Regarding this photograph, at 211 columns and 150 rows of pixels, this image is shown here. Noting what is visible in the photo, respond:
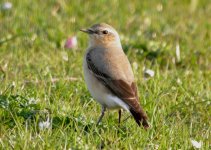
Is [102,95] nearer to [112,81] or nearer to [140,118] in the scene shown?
[112,81]

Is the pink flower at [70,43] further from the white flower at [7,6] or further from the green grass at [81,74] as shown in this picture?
the white flower at [7,6]

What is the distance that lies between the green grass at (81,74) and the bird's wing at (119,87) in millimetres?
200

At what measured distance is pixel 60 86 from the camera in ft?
25.8

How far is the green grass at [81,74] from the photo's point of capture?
6.39 metres

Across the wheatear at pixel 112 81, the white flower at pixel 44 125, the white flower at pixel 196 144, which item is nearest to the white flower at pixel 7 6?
the wheatear at pixel 112 81

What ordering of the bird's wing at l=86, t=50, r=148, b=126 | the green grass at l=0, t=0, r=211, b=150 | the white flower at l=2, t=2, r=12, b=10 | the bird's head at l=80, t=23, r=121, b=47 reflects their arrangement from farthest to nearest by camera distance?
A: the white flower at l=2, t=2, r=12, b=10 < the bird's head at l=80, t=23, r=121, b=47 < the bird's wing at l=86, t=50, r=148, b=126 < the green grass at l=0, t=0, r=211, b=150

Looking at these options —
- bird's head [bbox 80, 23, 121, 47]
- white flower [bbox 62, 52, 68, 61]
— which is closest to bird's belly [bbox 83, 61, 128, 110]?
bird's head [bbox 80, 23, 121, 47]

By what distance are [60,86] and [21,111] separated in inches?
45.2

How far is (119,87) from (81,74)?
1893 mm

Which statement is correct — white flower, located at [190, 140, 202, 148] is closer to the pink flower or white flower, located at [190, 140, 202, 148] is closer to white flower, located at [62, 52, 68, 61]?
white flower, located at [62, 52, 68, 61]

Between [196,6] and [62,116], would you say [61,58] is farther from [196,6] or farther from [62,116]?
[196,6]

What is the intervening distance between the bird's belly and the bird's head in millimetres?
657

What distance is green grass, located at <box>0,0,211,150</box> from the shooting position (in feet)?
21.0

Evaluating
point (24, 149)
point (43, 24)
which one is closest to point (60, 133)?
point (24, 149)
